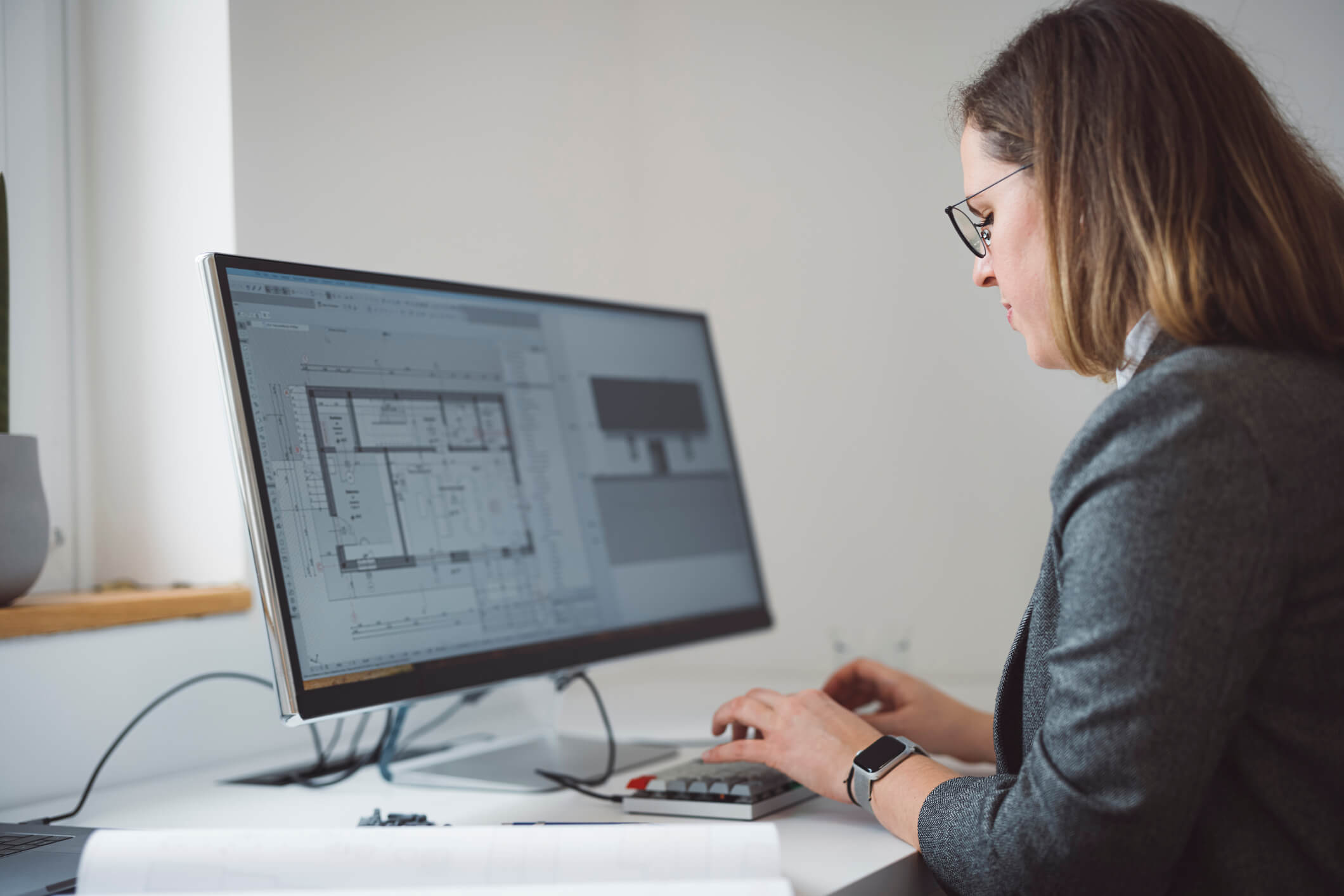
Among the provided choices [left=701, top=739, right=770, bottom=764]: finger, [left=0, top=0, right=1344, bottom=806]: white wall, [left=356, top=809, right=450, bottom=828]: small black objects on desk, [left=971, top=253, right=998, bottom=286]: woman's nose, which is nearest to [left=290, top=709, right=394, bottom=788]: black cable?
[left=0, top=0, right=1344, bottom=806]: white wall

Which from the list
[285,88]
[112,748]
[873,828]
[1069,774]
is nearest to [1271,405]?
[1069,774]

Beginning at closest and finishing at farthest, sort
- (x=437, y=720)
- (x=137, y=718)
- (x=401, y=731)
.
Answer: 1. (x=137, y=718)
2. (x=401, y=731)
3. (x=437, y=720)

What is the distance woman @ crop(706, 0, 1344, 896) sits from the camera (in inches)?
23.0

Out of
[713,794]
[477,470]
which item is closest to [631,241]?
[477,470]

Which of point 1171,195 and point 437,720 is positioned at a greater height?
point 1171,195

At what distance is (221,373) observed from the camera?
80 cm

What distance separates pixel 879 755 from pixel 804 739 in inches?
3.0

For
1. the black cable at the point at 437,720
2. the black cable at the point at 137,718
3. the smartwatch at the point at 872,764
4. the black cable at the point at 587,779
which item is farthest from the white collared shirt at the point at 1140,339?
the black cable at the point at 137,718

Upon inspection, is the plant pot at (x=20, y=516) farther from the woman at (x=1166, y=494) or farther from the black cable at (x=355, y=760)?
the woman at (x=1166, y=494)

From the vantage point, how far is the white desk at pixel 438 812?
2.44ft

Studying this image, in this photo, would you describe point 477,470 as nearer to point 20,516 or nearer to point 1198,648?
point 20,516

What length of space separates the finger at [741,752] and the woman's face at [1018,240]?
1.32 feet

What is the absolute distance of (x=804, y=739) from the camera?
0.87 meters

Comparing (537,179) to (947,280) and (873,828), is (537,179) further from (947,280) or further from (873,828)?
(873,828)
